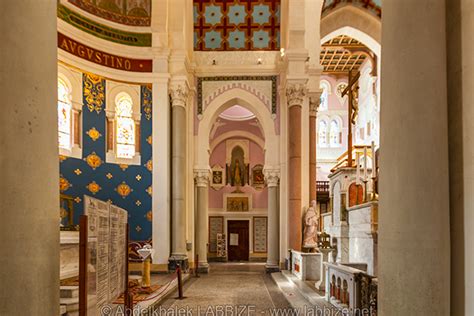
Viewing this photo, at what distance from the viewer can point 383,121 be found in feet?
10.3

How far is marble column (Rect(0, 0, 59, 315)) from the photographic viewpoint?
9.02 feet

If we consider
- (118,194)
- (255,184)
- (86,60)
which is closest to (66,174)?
(118,194)

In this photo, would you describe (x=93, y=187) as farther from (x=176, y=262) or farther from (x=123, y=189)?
(x=176, y=262)

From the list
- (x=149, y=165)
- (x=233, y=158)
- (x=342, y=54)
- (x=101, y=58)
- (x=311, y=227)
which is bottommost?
(x=311, y=227)

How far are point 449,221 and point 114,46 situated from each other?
13120 mm

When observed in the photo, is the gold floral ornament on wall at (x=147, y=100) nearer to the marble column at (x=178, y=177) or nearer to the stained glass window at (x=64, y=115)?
the marble column at (x=178, y=177)

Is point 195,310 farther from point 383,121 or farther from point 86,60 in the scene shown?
point 86,60

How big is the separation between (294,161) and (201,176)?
3.80 metres

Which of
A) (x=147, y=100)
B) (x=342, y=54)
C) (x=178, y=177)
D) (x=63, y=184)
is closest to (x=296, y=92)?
(x=178, y=177)

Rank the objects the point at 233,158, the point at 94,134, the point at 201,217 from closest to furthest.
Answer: the point at 94,134 → the point at 201,217 → the point at 233,158

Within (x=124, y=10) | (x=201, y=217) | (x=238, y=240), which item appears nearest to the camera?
(x=124, y=10)

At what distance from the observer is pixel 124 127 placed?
14.5 m

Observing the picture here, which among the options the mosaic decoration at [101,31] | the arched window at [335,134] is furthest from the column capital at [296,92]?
the arched window at [335,134]

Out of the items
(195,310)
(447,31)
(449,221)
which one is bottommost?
(195,310)
